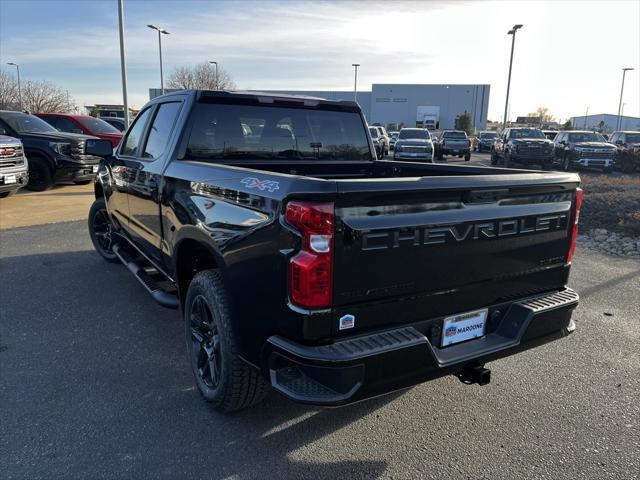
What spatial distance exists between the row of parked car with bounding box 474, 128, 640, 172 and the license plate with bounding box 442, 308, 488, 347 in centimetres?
2066

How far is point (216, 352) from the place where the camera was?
3105 millimetres

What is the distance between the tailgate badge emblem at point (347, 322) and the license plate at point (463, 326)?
0.60 m

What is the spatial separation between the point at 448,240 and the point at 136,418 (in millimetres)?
2202

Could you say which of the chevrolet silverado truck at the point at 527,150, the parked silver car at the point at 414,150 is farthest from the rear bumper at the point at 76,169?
the chevrolet silverado truck at the point at 527,150

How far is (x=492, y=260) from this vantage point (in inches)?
110

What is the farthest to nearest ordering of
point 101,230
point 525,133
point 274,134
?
point 525,133 → point 101,230 → point 274,134

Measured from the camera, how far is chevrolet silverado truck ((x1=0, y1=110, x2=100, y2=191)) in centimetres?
1242

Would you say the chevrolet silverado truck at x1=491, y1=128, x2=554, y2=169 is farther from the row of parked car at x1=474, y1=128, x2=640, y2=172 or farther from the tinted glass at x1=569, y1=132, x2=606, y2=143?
the tinted glass at x1=569, y1=132, x2=606, y2=143

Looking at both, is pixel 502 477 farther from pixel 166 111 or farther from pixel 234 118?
pixel 166 111

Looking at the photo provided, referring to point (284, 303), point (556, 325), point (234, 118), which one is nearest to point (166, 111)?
point (234, 118)

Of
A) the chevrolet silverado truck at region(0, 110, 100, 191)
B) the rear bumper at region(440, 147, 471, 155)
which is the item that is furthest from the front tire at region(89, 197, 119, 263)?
the rear bumper at region(440, 147, 471, 155)

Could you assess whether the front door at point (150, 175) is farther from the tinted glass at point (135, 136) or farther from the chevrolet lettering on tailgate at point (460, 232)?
the chevrolet lettering on tailgate at point (460, 232)

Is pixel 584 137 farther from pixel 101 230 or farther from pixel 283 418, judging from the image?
pixel 283 418

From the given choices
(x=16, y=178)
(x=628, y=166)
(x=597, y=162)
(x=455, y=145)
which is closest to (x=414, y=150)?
(x=455, y=145)
